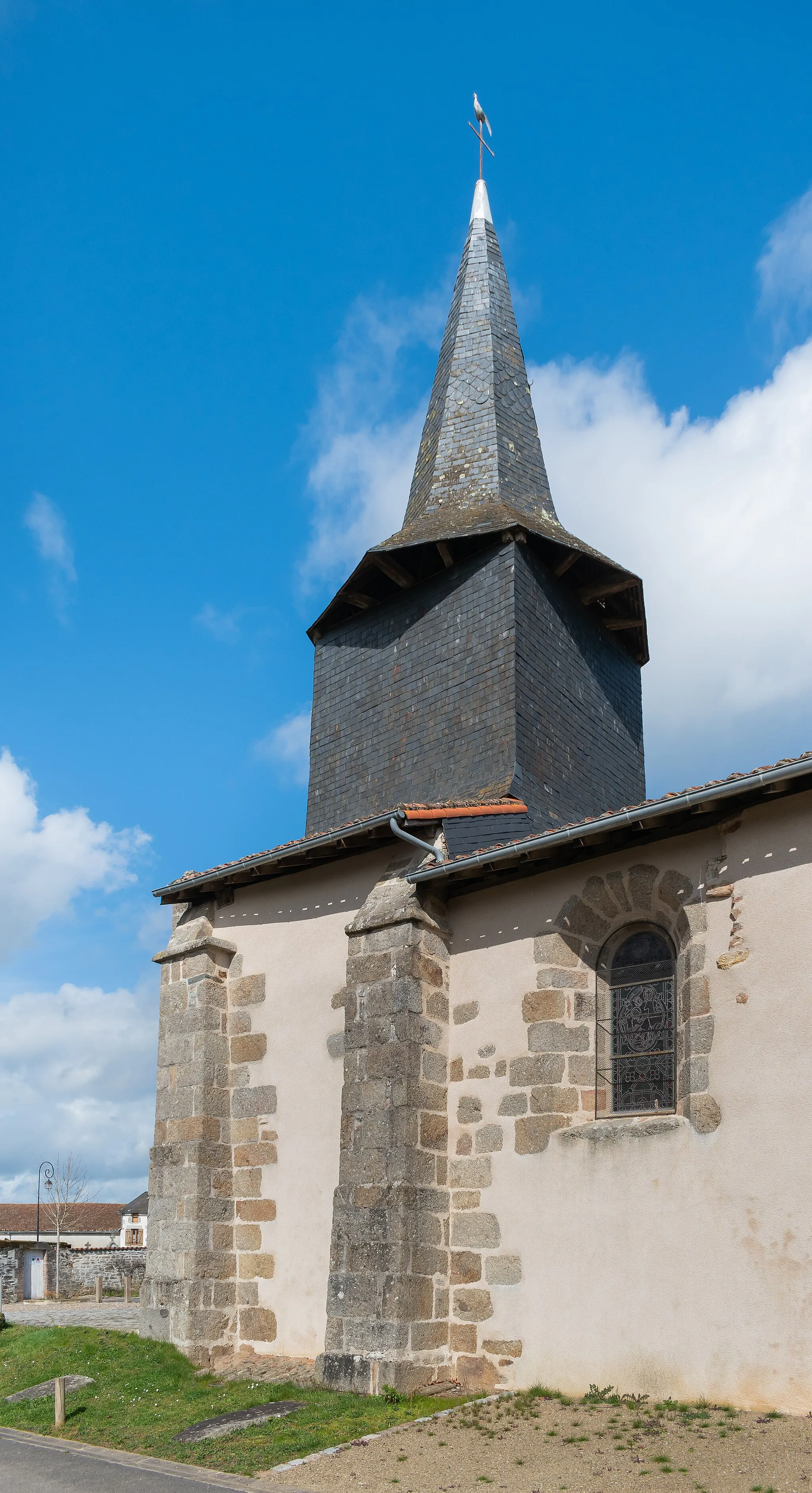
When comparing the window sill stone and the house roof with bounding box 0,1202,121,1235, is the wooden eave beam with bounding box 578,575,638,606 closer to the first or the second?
the window sill stone

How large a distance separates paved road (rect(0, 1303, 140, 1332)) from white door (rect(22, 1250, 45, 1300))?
569 cm

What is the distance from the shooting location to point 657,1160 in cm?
818

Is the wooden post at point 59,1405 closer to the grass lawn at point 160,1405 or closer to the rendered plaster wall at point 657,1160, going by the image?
the grass lawn at point 160,1405

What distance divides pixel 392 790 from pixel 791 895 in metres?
7.14

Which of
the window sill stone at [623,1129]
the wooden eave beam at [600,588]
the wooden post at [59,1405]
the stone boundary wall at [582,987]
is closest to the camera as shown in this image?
the window sill stone at [623,1129]

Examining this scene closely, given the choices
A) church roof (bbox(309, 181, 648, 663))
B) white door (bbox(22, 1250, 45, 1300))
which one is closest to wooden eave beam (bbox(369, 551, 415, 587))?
church roof (bbox(309, 181, 648, 663))

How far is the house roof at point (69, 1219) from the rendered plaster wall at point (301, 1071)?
143 ft

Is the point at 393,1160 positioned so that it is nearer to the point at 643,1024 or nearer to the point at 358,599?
the point at 643,1024

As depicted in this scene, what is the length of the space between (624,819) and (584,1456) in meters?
3.90

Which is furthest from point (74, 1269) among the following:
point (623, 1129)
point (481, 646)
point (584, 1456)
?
point (584, 1456)

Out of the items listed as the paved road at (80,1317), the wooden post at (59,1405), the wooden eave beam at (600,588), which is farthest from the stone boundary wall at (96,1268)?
the wooden eave beam at (600,588)

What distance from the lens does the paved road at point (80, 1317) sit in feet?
41.0

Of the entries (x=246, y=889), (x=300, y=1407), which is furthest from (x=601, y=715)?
(x=300, y=1407)

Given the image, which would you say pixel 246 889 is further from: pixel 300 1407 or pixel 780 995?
pixel 780 995
